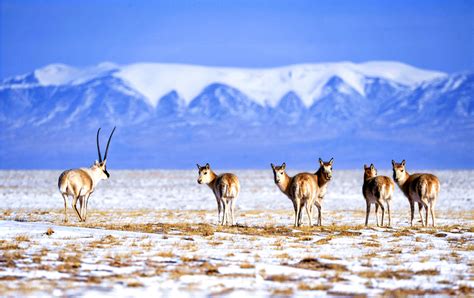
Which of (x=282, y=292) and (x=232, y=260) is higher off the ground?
(x=232, y=260)

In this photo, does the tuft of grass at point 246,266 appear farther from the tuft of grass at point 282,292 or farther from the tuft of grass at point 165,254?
the tuft of grass at point 282,292

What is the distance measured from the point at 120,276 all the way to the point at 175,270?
1125 mm

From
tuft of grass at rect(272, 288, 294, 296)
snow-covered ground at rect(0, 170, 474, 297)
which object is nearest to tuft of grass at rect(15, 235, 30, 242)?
snow-covered ground at rect(0, 170, 474, 297)

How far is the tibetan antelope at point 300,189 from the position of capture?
25953 mm

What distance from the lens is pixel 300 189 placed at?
26.0 m

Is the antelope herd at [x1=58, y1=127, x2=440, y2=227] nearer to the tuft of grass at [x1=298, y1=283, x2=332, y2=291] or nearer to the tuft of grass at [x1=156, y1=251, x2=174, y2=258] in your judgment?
the tuft of grass at [x1=156, y1=251, x2=174, y2=258]

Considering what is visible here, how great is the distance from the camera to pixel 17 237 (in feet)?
66.8

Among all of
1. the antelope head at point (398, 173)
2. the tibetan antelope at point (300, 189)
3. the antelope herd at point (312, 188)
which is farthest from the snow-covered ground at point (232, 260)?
the antelope head at point (398, 173)

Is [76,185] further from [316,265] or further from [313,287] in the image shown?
[313,287]

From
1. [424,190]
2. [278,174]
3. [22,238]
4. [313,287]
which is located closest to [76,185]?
[278,174]

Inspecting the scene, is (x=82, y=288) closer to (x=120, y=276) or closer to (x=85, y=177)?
(x=120, y=276)

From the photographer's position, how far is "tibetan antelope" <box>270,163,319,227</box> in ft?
85.1

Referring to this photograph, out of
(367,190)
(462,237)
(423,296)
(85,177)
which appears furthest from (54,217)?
(423,296)

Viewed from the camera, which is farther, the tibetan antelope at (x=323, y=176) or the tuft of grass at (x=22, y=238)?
the tibetan antelope at (x=323, y=176)
